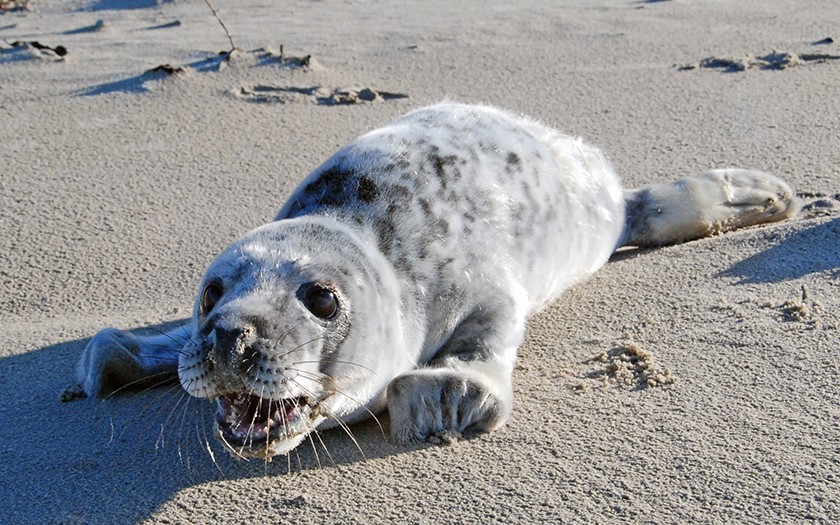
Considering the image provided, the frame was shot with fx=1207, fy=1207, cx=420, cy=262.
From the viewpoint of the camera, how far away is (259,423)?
2803 mm

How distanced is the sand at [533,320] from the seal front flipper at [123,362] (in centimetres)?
6

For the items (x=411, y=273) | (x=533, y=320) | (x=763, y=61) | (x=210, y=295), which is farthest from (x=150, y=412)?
(x=763, y=61)

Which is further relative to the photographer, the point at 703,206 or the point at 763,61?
the point at 763,61

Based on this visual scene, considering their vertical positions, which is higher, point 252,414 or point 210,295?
point 210,295

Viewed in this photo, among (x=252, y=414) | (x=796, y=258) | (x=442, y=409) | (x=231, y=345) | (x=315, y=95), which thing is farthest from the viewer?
(x=315, y=95)

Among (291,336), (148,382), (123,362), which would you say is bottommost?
(148,382)

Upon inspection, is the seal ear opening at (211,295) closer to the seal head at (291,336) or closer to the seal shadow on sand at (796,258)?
the seal head at (291,336)

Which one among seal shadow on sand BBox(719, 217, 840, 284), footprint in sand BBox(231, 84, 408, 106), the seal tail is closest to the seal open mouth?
seal shadow on sand BBox(719, 217, 840, 284)

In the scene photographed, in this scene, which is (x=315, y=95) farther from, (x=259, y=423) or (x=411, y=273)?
(x=259, y=423)

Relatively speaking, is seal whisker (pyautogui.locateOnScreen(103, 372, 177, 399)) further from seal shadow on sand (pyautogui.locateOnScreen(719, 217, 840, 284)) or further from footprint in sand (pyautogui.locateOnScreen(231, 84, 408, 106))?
footprint in sand (pyautogui.locateOnScreen(231, 84, 408, 106))

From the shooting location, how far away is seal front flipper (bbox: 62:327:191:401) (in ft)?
10.7

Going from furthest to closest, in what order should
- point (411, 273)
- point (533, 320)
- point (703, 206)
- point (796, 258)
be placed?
point (703, 206) → point (796, 258) → point (533, 320) → point (411, 273)

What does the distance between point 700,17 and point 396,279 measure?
387 cm

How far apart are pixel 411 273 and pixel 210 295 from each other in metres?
0.60
